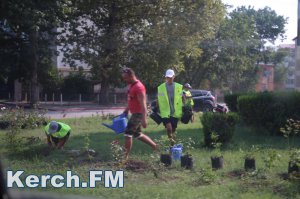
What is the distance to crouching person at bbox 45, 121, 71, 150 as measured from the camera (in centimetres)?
933

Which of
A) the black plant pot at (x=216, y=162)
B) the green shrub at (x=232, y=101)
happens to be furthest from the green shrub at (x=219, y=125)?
the green shrub at (x=232, y=101)

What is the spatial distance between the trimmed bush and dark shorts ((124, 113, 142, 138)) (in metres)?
4.81

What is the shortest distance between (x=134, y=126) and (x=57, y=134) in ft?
6.26

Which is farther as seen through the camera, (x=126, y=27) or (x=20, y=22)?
(x=126, y=27)

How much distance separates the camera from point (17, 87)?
4362 cm

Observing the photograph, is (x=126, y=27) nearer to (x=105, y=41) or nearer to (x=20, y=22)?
(x=105, y=41)

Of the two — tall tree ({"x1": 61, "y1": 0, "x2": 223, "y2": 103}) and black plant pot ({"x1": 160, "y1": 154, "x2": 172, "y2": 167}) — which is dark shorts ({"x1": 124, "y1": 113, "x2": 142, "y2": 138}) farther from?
tall tree ({"x1": 61, "y1": 0, "x2": 223, "y2": 103})

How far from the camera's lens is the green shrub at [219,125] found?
10.0 meters

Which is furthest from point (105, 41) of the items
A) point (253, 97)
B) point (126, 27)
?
point (253, 97)

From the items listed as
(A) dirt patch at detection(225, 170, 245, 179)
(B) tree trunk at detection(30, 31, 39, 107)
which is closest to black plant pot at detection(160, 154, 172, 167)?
(A) dirt patch at detection(225, 170, 245, 179)

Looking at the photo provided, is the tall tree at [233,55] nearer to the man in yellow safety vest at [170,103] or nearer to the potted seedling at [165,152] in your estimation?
the man in yellow safety vest at [170,103]

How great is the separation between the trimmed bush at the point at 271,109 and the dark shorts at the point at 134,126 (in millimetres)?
4810

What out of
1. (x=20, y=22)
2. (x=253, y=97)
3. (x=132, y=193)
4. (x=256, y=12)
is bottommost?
(x=132, y=193)

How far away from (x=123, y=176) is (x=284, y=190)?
7.47 ft
